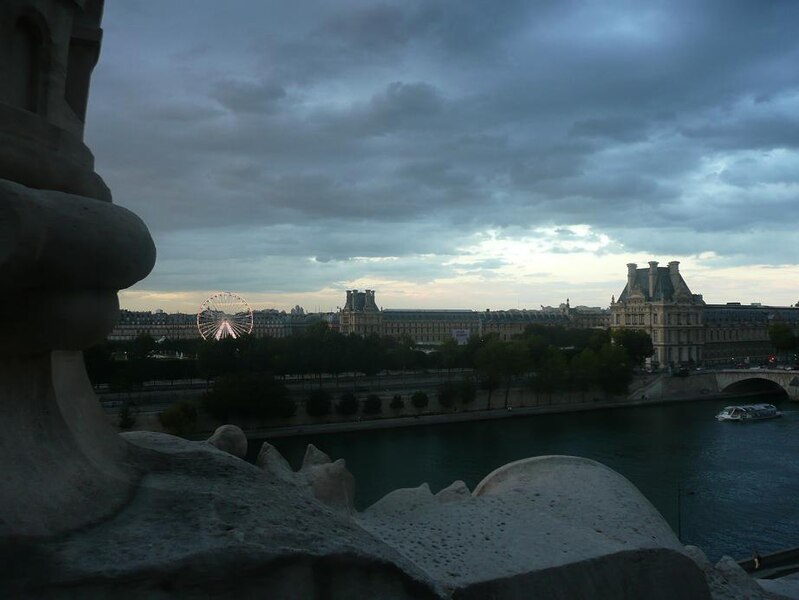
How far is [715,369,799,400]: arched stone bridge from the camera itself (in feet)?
97.0

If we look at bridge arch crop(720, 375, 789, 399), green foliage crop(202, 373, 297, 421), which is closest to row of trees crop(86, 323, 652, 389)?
green foliage crop(202, 373, 297, 421)

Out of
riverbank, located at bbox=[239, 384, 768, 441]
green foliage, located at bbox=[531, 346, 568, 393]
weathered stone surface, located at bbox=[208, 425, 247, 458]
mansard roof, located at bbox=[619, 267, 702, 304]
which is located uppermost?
mansard roof, located at bbox=[619, 267, 702, 304]

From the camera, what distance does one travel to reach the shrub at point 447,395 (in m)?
24.0

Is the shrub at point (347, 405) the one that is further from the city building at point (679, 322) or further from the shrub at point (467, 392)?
the city building at point (679, 322)

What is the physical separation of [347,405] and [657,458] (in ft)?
29.3

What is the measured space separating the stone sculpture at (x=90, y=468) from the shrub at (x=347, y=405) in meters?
19.1

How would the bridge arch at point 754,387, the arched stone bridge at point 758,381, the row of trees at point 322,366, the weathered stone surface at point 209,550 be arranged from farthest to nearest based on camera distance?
1. the bridge arch at point 754,387
2. the arched stone bridge at point 758,381
3. the row of trees at point 322,366
4. the weathered stone surface at point 209,550

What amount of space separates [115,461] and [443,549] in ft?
3.89

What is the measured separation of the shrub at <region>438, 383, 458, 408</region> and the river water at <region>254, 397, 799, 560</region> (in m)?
1.54

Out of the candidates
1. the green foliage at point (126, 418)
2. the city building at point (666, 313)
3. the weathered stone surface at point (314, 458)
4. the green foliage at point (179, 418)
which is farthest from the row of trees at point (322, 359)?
the weathered stone surface at point (314, 458)

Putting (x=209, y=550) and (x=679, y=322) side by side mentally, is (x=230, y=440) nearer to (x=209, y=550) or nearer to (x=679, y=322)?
(x=209, y=550)

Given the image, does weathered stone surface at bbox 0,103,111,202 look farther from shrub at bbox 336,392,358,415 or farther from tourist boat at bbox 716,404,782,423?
tourist boat at bbox 716,404,782,423

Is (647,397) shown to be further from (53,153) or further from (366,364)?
(53,153)

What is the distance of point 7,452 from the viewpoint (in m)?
1.75
